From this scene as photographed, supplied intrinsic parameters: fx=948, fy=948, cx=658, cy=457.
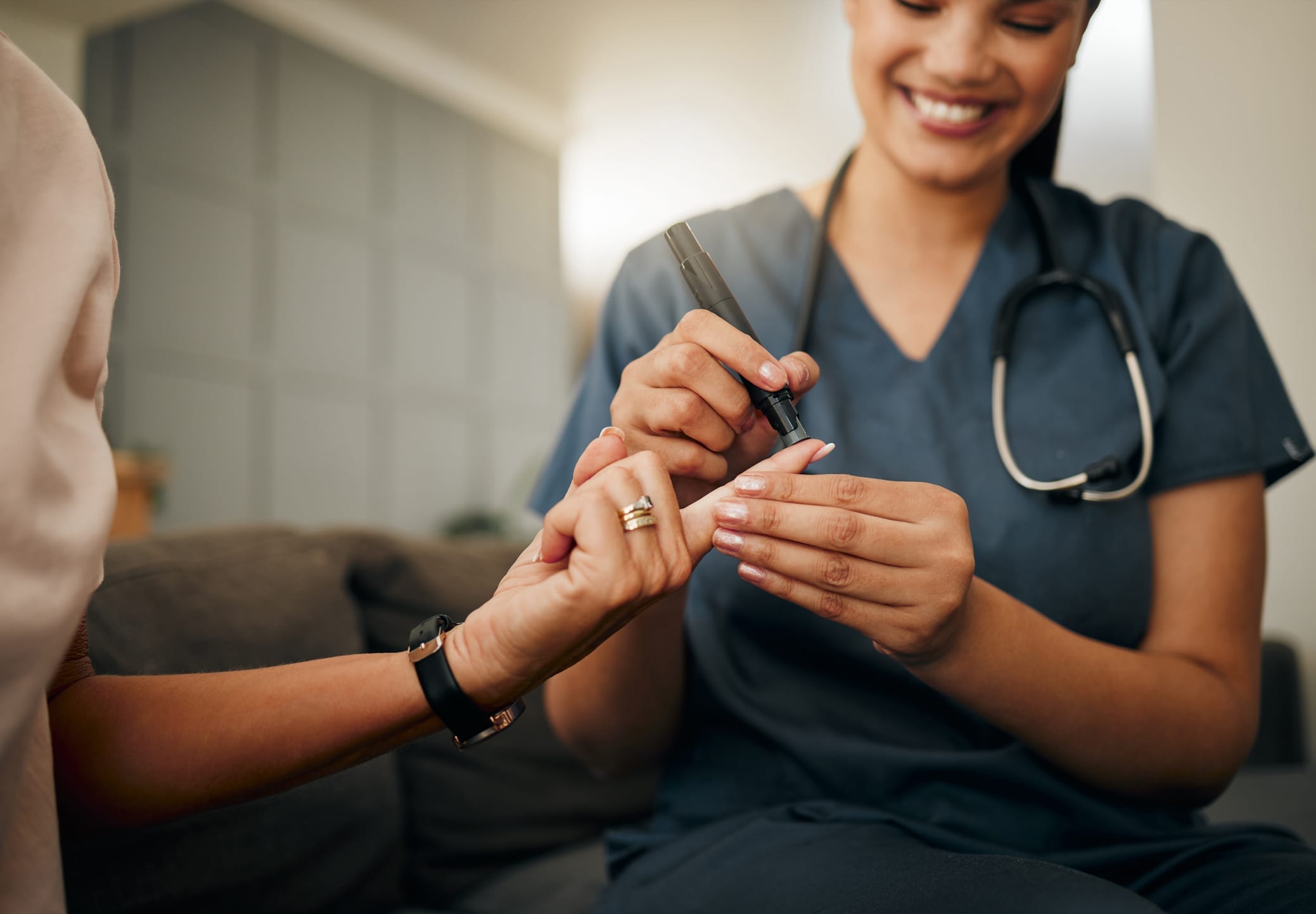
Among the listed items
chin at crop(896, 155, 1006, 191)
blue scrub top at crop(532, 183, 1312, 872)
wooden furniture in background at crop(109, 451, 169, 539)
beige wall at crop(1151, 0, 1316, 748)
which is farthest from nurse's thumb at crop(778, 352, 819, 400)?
wooden furniture in background at crop(109, 451, 169, 539)

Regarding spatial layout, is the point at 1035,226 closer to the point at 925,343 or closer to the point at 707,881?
the point at 925,343

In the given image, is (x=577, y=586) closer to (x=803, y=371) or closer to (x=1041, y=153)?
(x=803, y=371)

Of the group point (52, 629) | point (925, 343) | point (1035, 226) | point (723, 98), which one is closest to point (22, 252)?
point (52, 629)

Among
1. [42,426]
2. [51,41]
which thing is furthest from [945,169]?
[51,41]

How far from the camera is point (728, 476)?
2.20 feet

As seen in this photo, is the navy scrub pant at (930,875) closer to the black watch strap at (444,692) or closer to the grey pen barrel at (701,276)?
the black watch strap at (444,692)

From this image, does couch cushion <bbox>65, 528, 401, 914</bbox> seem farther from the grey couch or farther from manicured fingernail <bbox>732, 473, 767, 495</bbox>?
manicured fingernail <bbox>732, 473, 767, 495</bbox>

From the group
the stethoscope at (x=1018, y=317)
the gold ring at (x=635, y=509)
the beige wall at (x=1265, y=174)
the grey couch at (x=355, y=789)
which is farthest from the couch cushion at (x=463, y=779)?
the beige wall at (x=1265, y=174)

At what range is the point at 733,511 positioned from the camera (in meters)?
0.53

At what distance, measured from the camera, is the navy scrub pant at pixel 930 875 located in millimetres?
500

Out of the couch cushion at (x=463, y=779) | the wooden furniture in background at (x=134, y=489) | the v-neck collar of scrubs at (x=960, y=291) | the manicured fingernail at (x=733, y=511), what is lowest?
the wooden furniture in background at (x=134, y=489)

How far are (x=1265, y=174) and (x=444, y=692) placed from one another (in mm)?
1236

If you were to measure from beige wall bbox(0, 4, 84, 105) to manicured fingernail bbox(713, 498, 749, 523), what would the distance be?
3.21m

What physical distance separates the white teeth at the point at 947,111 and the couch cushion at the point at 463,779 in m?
0.75
